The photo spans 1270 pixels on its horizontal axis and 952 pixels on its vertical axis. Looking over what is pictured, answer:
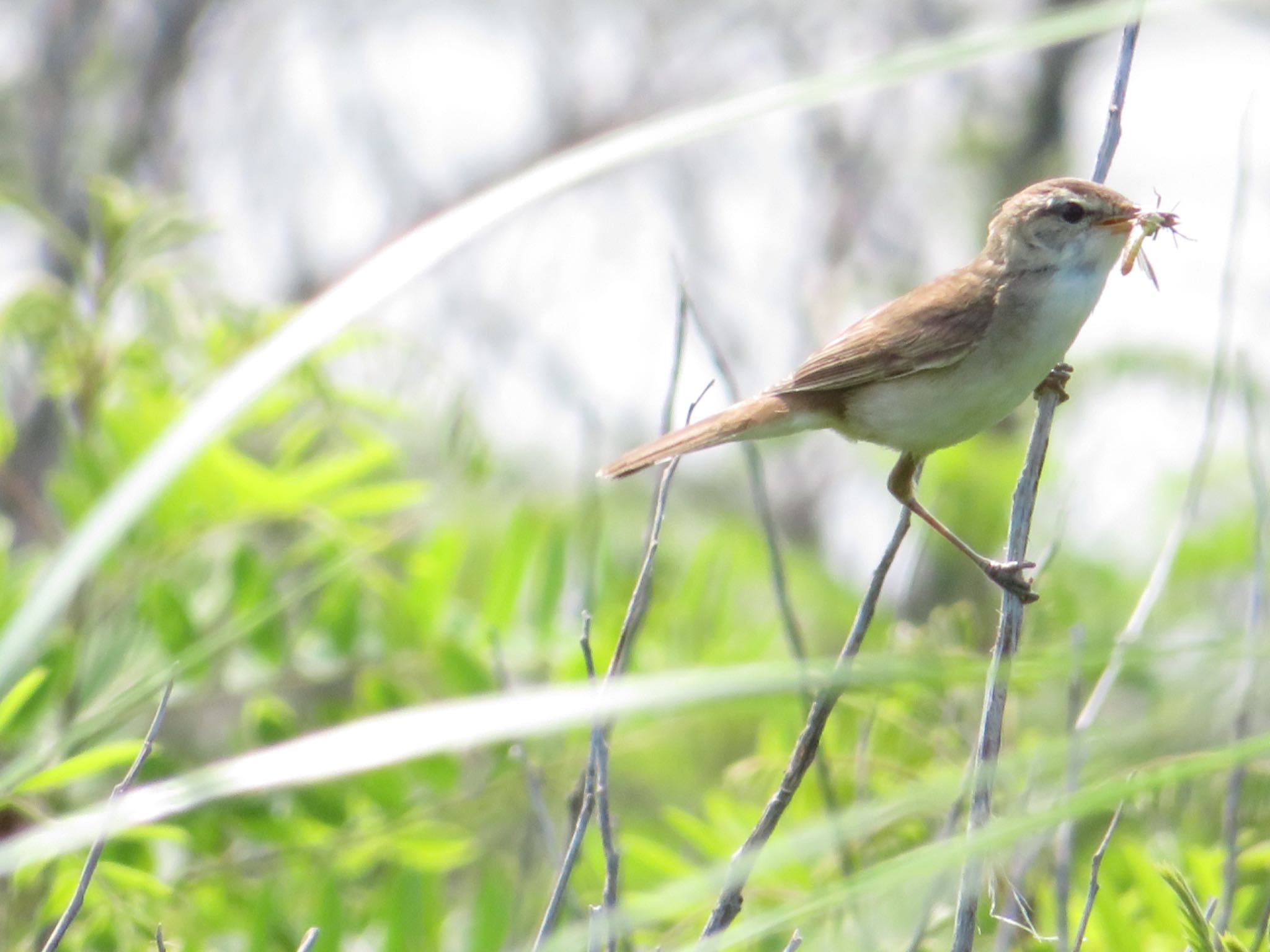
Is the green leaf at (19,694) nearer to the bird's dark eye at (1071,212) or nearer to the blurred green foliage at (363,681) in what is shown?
the blurred green foliage at (363,681)

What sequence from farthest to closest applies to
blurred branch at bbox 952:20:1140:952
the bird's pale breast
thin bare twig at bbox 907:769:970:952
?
the bird's pale breast, thin bare twig at bbox 907:769:970:952, blurred branch at bbox 952:20:1140:952

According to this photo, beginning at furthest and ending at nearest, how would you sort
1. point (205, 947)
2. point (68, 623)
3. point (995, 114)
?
point (995, 114)
point (68, 623)
point (205, 947)

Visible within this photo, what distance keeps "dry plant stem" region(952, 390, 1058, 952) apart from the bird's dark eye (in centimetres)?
66

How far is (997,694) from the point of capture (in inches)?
59.3

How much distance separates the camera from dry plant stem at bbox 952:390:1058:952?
1.35 metres

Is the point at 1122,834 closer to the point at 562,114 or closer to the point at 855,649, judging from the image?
the point at 855,649

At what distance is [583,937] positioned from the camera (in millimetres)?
946

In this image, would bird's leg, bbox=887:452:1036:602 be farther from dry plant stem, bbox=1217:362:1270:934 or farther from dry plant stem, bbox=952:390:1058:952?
dry plant stem, bbox=1217:362:1270:934

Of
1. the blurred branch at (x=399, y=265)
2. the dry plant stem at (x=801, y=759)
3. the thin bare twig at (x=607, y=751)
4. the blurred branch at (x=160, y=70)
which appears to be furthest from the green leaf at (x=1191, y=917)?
the blurred branch at (x=160, y=70)

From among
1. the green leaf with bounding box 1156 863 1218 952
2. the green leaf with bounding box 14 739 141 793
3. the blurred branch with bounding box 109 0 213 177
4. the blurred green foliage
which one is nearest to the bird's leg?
the blurred green foliage

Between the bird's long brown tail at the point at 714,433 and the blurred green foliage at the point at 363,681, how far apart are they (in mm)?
95

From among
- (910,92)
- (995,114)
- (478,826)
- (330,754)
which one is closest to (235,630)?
(330,754)

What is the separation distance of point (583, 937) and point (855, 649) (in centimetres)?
75

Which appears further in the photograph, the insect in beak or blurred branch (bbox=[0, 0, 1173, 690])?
the insect in beak
